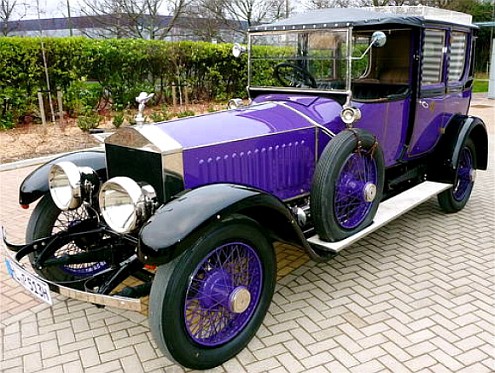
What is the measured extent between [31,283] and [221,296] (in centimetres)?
111

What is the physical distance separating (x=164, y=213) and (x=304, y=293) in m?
1.52

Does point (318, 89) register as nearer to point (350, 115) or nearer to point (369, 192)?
point (350, 115)

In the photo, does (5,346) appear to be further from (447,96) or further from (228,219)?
(447,96)

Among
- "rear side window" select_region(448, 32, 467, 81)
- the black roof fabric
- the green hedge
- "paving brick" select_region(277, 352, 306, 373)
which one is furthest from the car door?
the green hedge

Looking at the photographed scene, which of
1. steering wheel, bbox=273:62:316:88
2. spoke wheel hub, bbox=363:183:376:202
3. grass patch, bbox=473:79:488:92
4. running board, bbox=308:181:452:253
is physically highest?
steering wheel, bbox=273:62:316:88

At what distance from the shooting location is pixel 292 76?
4367mm

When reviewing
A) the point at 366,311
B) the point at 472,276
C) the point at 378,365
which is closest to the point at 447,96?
the point at 472,276

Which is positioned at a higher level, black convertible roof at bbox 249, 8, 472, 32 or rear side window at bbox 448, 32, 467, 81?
black convertible roof at bbox 249, 8, 472, 32

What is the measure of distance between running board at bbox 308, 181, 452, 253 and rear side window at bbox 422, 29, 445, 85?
1040mm

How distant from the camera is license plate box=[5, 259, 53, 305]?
265cm

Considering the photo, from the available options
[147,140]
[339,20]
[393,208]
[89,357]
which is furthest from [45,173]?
[393,208]

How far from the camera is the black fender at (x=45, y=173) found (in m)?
3.46

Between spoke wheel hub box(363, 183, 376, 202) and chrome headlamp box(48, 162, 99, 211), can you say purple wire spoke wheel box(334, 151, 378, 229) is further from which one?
chrome headlamp box(48, 162, 99, 211)

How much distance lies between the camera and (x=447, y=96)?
4973 millimetres
